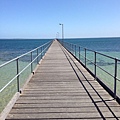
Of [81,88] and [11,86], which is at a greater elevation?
[81,88]

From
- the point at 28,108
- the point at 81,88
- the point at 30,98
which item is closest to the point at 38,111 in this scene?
the point at 28,108

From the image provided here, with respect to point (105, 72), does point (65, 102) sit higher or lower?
higher

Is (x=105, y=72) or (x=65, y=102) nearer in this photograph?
(x=65, y=102)

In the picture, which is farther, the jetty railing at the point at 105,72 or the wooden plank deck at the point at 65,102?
the jetty railing at the point at 105,72

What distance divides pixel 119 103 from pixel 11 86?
7.46 metres

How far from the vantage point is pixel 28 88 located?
6395 millimetres

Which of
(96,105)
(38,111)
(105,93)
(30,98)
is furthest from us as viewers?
(105,93)

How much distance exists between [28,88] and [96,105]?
233cm

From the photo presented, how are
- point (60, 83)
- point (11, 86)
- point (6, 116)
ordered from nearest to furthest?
point (6, 116) < point (60, 83) < point (11, 86)

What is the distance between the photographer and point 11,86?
37.1 feet

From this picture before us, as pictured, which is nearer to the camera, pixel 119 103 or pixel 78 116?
pixel 78 116

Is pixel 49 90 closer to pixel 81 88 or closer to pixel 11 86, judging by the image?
pixel 81 88

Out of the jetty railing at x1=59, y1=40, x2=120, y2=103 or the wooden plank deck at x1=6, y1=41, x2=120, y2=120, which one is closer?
the wooden plank deck at x1=6, y1=41, x2=120, y2=120

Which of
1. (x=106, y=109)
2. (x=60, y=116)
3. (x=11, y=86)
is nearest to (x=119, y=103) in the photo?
(x=106, y=109)
